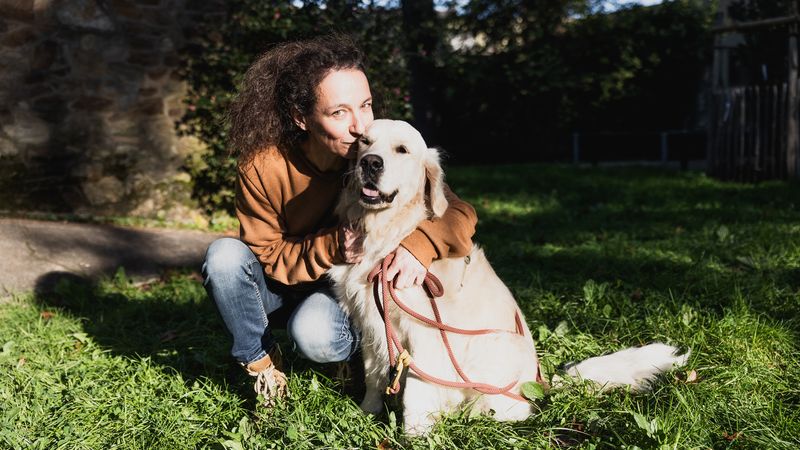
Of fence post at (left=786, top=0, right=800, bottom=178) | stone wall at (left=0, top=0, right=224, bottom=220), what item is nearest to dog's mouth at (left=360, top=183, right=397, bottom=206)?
stone wall at (left=0, top=0, right=224, bottom=220)

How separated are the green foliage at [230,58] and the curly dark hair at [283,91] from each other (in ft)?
11.7

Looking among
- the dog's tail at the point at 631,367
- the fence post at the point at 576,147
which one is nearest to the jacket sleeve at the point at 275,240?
the dog's tail at the point at 631,367

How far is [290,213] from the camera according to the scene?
2.62 metres

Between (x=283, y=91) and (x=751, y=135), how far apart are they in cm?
807

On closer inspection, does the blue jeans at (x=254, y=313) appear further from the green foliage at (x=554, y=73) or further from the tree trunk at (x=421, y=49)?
the green foliage at (x=554, y=73)

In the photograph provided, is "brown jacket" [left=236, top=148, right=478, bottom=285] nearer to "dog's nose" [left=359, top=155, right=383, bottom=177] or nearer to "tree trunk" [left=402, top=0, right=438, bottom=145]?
"dog's nose" [left=359, top=155, right=383, bottom=177]

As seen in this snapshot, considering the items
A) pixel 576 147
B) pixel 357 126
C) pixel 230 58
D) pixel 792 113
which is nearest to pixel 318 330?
pixel 357 126

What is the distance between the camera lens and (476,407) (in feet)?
7.88

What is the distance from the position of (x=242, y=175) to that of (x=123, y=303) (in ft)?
6.36

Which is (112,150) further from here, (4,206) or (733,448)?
(733,448)

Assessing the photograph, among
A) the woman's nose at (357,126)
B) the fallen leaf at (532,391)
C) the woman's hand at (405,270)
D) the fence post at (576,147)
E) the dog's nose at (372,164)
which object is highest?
the woman's nose at (357,126)

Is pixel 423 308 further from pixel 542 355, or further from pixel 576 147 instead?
pixel 576 147

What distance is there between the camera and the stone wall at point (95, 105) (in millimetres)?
5930

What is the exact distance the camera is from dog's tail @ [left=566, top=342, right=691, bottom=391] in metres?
2.50
